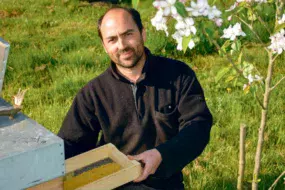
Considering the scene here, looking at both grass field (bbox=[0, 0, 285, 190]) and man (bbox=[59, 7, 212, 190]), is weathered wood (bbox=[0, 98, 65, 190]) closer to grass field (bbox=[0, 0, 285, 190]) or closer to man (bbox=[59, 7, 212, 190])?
grass field (bbox=[0, 0, 285, 190])

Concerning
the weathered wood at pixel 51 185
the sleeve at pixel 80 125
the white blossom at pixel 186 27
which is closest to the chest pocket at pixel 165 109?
the sleeve at pixel 80 125

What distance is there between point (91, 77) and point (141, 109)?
9.29 ft

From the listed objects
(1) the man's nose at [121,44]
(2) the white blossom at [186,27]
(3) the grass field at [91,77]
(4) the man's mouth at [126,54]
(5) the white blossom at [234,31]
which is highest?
(2) the white blossom at [186,27]

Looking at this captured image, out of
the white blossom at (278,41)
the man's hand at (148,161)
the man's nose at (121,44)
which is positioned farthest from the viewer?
the man's nose at (121,44)

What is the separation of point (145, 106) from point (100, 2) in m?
7.52

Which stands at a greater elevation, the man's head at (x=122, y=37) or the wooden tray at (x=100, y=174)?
the man's head at (x=122, y=37)

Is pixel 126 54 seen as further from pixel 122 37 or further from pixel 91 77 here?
pixel 91 77

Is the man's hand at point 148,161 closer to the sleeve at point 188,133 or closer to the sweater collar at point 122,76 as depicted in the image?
the sleeve at point 188,133

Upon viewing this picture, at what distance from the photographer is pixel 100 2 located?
10.2m

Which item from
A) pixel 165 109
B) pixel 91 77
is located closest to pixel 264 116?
pixel 165 109

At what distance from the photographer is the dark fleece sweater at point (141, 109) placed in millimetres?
3002

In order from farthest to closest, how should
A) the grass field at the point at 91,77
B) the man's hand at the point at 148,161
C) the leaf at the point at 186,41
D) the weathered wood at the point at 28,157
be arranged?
the grass field at the point at 91,77 < the man's hand at the point at 148,161 < the leaf at the point at 186,41 < the weathered wood at the point at 28,157

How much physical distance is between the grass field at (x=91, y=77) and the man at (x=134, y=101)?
0.82 metres

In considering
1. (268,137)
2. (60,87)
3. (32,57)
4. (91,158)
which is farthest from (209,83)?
(91,158)
